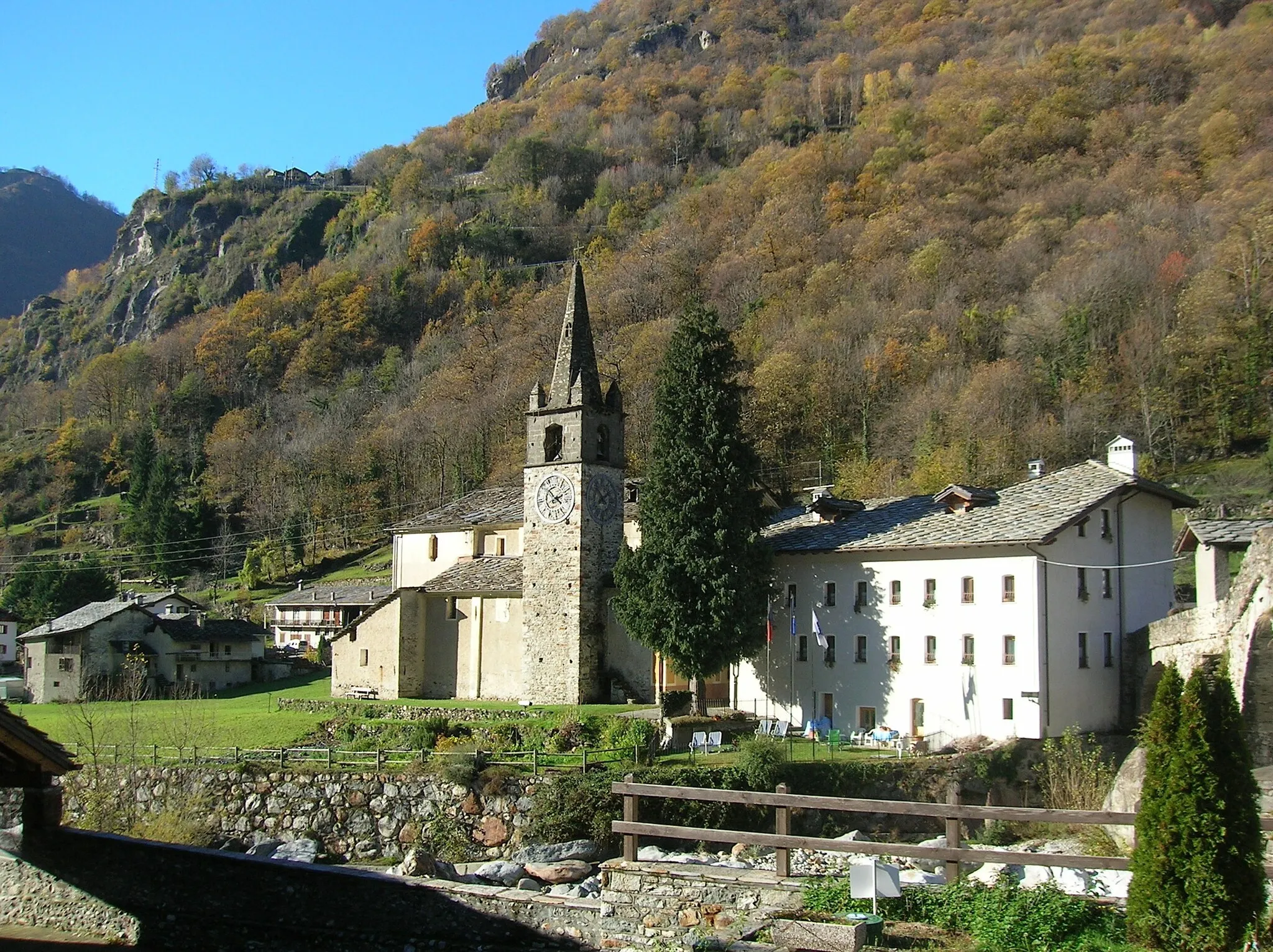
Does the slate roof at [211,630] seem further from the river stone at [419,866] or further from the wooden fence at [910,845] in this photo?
the wooden fence at [910,845]

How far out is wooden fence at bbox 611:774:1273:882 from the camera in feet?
39.8

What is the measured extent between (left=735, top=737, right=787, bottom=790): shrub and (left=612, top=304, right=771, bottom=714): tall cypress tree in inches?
260

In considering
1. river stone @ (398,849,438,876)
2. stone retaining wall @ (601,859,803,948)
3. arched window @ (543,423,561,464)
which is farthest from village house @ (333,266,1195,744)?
stone retaining wall @ (601,859,803,948)

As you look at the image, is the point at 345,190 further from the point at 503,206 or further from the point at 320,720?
the point at 320,720

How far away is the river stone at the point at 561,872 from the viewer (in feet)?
71.7

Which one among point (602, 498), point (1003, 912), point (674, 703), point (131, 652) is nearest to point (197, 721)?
point (602, 498)

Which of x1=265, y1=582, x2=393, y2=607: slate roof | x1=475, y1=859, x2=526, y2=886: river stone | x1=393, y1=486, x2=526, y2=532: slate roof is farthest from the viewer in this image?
x1=265, y1=582, x2=393, y2=607: slate roof

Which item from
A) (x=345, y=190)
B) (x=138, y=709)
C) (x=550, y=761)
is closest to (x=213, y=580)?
(x=138, y=709)

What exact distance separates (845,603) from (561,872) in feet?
58.4

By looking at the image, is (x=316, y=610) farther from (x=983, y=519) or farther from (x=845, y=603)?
(x=983, y=519)

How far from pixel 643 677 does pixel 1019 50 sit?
103m

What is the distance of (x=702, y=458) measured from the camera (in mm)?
37375

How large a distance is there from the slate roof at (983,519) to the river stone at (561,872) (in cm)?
1645

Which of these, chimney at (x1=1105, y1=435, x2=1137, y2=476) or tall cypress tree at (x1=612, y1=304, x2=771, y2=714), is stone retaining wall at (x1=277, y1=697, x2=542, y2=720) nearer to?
tall cypress tree at (x1=612, y1=304, x2=771, y2=714)
